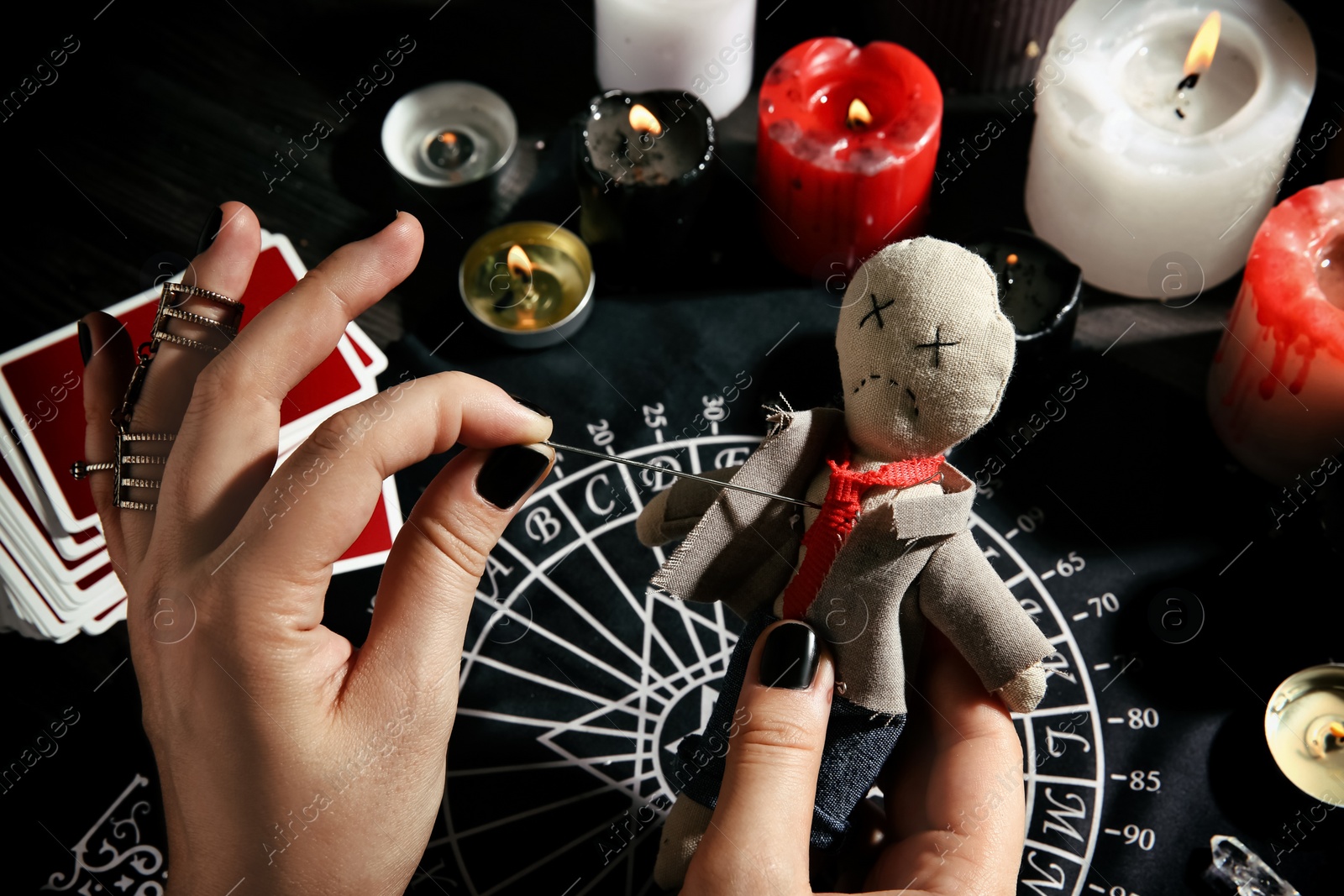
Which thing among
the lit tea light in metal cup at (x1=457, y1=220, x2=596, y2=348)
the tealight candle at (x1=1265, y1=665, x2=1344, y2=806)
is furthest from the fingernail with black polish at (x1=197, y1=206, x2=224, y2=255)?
the tealight candle at (x1=1265, y1=665, x2=1344, y2=806)

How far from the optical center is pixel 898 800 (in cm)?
100

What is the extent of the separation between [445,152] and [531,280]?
24cm

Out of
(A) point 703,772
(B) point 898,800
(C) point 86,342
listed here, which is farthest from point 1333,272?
(C) point 86,342

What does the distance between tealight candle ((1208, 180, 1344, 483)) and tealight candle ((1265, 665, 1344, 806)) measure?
0.68ft

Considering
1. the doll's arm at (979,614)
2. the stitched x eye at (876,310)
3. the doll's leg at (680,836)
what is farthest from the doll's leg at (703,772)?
the stitched x eye at (876,310)

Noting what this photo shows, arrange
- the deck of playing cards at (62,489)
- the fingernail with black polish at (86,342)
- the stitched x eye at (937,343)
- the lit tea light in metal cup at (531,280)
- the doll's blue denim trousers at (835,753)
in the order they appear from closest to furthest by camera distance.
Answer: the stitched x eye at (937,343) → the doll's blue denim trousers at (835,753) → the fingernail with black polish at (86,342) → the deck of playing cards at (62,489) → the lit tea light in metal cup at (531,280)

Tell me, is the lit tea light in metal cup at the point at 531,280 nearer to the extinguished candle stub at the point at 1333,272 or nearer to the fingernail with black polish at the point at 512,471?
the fingernail with black polish at the point at 512,471

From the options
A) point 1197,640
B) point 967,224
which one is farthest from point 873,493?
point 967,224

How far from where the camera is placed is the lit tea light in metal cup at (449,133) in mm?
1344

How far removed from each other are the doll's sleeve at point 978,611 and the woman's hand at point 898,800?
10cm

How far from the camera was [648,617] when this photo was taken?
1.13m

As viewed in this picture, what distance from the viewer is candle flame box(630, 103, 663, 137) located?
3.79 ft

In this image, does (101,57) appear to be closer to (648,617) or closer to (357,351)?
(357,351)

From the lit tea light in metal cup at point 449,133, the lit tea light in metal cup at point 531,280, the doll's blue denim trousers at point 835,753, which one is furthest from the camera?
the lit tea light in metal cup at point 449,133
